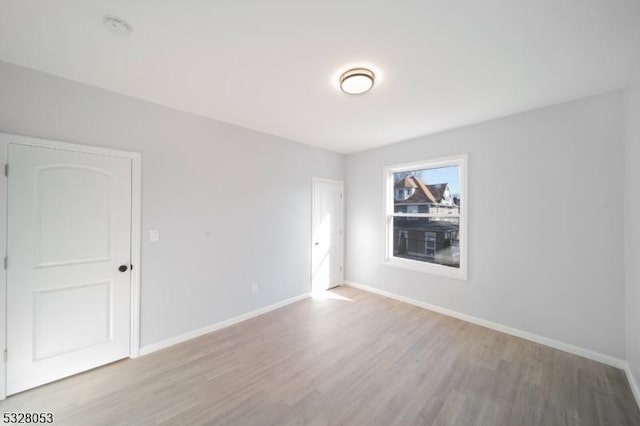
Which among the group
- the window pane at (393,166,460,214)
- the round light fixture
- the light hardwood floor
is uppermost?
the round light fixture

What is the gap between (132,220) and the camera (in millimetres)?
2379

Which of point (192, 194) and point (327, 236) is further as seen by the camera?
point (327, 236)

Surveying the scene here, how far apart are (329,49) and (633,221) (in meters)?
2.89

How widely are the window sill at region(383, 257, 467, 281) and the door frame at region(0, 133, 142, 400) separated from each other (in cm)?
346

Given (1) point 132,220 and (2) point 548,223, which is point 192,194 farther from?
(2) point 548,223

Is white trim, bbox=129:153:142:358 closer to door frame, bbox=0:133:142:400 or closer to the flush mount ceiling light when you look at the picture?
door frame, bbox=0:133:142:400

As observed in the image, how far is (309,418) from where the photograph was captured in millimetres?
1687

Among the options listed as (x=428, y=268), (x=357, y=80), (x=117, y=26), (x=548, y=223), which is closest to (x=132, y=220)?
(x=117, y=26)

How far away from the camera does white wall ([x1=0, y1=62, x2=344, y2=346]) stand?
2059mm

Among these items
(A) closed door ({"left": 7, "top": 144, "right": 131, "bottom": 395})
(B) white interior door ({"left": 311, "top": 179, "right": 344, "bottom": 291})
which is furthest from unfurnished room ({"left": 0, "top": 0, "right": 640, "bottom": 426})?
(B) white interior door ({"left": 311, "top": 179, "right": 344, "bottom": 291})

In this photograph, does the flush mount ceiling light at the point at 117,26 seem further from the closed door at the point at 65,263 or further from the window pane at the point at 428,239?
the window pane at the point at 428,239

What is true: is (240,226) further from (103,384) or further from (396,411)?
(396,411)

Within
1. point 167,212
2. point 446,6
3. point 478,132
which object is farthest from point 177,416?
point 478,132

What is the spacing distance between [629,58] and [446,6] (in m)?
1.70
